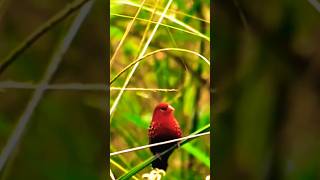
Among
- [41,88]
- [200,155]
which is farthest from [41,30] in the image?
[200,155]

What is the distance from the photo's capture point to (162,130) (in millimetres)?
1230

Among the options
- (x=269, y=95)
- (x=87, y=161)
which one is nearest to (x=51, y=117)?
(x=87, y=161)

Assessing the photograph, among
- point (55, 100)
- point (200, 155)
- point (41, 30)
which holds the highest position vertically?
point (41, 30)

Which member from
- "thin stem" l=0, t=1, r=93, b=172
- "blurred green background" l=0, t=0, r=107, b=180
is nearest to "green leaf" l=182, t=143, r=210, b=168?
"blurred green background" l=0, t=0, r=107, b=180

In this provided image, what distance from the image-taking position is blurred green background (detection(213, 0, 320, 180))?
1.19m

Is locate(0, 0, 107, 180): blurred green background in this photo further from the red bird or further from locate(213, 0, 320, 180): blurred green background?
locate(213, 0, 320, 180): blurred green background

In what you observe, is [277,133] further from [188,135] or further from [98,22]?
[98,22]

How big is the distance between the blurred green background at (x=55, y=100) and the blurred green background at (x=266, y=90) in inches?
9.2

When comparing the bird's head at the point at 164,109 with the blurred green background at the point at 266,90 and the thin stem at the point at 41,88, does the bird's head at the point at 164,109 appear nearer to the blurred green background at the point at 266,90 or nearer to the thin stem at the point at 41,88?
the blurred green background at the point at 266,90

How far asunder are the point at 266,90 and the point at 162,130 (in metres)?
0.22

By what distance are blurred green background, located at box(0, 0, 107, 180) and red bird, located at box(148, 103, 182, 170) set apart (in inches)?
4.0

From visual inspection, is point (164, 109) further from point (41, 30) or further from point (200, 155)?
point (41, 30)

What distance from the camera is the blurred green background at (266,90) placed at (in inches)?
46.9

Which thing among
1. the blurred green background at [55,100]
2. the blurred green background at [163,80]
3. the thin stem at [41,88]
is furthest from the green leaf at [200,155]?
the thin stem at [41,88]
